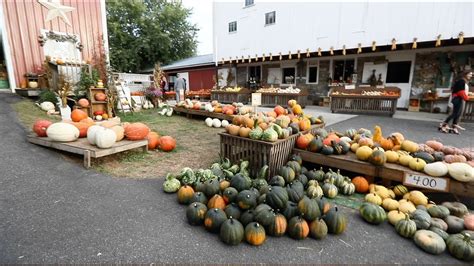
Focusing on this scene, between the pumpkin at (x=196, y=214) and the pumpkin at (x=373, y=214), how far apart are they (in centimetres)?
158

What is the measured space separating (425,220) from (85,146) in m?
4.19

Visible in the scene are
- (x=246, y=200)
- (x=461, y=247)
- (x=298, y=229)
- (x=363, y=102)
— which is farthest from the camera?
(x=363, y=102)

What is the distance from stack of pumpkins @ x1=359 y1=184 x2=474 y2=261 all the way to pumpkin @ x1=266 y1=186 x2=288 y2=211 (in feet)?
2.74

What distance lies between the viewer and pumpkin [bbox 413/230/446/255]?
6.20 feet

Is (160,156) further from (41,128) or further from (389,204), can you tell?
(389,204)

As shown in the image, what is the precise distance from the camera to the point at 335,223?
2098mm

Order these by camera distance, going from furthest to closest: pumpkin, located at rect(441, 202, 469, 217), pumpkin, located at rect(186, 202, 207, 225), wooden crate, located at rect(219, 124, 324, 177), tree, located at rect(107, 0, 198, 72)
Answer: tree, located at rect(107, 0, 198, 72) < wooden crate, located at rect(219, 124, 324, 177) < pumpkin, located at rect(441, 202, 469, 217) < pumpkin, located at rect(186, 202, 207, 225)

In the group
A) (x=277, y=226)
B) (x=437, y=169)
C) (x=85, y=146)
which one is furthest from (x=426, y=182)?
(x=85, y=146)

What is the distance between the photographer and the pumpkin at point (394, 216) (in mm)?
2238

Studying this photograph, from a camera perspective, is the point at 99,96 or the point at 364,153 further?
the point at 99,96

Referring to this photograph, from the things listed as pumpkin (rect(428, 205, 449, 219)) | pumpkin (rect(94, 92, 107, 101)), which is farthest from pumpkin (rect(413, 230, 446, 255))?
pumpkin (rect(94, 92, 107, 101))

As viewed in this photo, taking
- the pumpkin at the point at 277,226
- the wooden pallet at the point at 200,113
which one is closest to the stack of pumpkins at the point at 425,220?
the pumpkin at the point at 277,226

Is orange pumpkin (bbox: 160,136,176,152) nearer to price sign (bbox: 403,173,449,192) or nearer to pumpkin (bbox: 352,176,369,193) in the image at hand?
pumpkin (bbox: 352,176,369,193)

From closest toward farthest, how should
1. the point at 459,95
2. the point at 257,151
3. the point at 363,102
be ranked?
the point at 257,151, the point at 459,95, the point at 363,102
